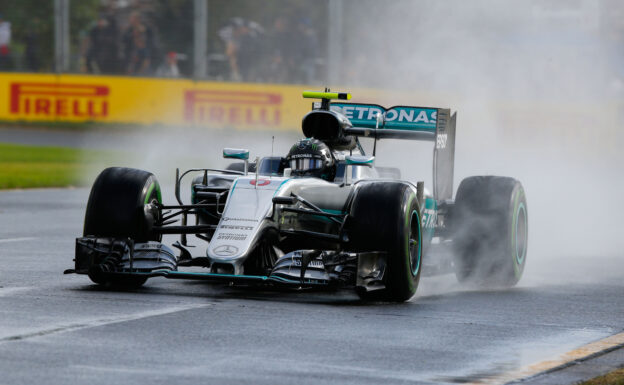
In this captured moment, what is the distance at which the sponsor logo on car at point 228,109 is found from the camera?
101ft

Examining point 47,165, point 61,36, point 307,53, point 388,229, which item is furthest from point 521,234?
point 61,36

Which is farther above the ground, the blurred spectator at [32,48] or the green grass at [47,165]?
the blurred spectator at [32,48]

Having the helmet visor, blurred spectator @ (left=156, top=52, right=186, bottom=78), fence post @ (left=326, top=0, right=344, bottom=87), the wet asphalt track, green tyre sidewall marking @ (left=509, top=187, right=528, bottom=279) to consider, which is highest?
fence post @ (left=326, top=0, right=344, bottom=87)

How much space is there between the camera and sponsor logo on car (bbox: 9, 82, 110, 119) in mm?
30734

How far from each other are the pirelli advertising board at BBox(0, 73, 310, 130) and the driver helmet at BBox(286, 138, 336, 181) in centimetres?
2062

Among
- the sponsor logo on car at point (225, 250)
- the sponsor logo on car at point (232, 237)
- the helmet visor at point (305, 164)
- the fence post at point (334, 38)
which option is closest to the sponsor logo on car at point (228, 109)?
the fence post at point (334, 38)

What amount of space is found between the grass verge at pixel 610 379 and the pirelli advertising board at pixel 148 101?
24636 mm

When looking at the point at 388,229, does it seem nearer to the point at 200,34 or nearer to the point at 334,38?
the point at 334,38

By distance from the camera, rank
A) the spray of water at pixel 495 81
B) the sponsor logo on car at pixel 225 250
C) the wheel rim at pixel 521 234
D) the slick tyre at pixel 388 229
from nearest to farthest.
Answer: the sponsor logo on car at pixel 225 250 < the slick tyre at pixel 388 229 < the wheel rim at pixel 521 234 < the spray of water at pixel 495 81

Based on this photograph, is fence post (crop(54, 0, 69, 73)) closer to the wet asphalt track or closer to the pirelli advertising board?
the pirelli advertising board

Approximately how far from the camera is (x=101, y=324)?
24.6 ft

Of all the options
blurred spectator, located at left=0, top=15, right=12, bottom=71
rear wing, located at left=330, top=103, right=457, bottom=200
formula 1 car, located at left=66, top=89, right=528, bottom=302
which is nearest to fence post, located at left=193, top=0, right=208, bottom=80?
blurred spectator, located at left=0, top=15, right=12, bottom=71

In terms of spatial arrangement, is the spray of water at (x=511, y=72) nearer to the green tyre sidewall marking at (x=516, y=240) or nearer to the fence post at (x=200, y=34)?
the fence post at (x=200, y=34)

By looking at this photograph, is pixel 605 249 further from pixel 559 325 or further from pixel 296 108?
pixel 296 108
